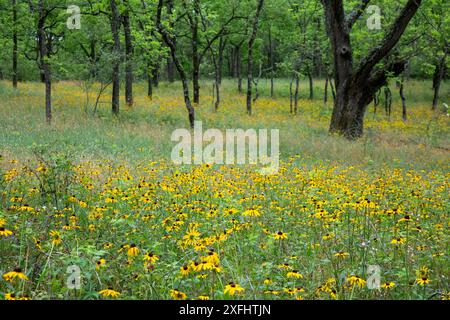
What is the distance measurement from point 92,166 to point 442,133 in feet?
65.8

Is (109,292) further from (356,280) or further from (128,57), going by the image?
(128,57)

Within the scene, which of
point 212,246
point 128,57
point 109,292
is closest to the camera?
point 109,292

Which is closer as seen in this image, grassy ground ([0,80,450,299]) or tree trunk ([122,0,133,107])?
grassy ground ([0,80,450,299])

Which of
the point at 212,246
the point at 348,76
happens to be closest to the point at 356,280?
the point at 212,246

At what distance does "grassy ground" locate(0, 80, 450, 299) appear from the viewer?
404 centimetres

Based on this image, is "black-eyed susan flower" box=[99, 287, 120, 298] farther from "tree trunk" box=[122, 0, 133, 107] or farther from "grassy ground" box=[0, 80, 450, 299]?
"tree trunk" box=[122, 0, 133, 107]

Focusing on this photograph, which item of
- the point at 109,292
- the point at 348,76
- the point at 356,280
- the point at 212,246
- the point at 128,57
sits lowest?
the point at 212,246

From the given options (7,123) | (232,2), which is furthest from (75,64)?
(232,2)

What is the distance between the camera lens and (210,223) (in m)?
5.53

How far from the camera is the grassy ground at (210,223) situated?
404cm

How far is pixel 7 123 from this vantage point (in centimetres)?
1708

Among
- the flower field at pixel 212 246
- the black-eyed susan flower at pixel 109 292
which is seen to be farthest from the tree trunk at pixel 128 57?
the black-eyed susan flower at pixel 109 292

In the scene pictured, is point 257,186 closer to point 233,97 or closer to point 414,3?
point 414,3

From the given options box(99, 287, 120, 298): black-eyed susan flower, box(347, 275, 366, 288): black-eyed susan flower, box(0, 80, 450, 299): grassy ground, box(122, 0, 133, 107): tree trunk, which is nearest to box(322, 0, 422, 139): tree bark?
box(0, 80, 450, 299): grassy ground
